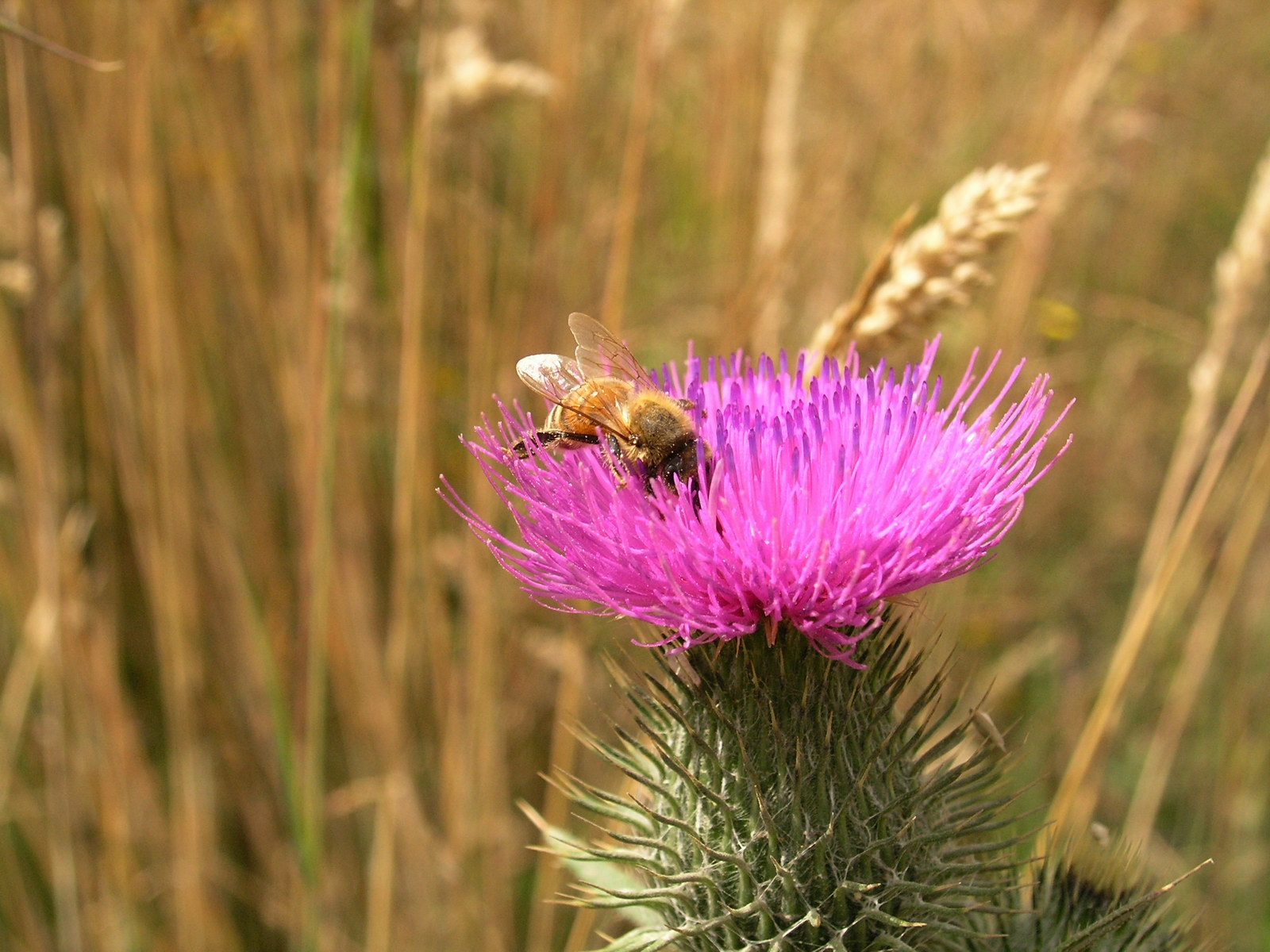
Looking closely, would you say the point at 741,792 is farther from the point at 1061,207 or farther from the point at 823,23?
the point at 823,23

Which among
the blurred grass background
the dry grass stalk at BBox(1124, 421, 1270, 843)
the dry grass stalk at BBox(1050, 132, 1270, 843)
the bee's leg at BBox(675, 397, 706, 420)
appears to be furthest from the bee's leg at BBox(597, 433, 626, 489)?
the dry grass stalk at BBox(1124, 421, 1270, 843)

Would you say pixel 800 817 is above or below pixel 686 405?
below

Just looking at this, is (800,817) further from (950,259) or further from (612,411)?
(950,259)

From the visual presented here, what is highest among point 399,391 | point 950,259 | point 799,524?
point 950,259

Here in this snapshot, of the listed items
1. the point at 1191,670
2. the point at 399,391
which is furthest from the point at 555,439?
the point at 1191,670

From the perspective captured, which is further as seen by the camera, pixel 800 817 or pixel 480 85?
pixel 480 85

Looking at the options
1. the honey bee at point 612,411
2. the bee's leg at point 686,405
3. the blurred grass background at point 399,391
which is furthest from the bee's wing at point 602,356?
the blurred grass background at point 399,391

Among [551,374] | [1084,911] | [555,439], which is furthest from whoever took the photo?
[551,374]
